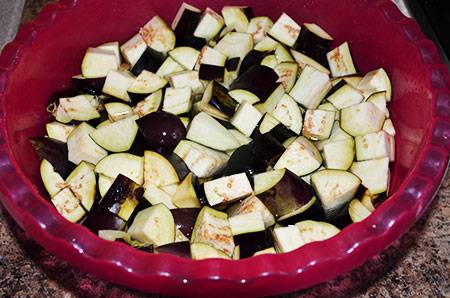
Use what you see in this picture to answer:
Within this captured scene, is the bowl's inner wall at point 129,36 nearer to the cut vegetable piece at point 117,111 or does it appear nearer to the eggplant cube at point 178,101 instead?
the cut vegetable piece at point 117,111

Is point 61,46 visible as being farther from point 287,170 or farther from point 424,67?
point 424,67

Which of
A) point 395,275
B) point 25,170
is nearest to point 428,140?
point 395,275

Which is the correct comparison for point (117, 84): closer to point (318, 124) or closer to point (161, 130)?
point (161, 130)

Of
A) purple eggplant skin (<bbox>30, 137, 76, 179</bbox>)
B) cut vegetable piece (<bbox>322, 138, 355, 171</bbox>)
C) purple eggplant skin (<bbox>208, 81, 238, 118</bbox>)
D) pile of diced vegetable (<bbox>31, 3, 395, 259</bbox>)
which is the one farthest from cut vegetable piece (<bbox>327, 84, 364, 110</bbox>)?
purple eggplant skin (<bbox>30, 137, 76, 179</bbox>)

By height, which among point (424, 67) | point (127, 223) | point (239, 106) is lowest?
point (127, 223)

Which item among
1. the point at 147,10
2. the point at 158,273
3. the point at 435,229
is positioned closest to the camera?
the point at 158,273

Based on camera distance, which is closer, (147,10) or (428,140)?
(428,140)
